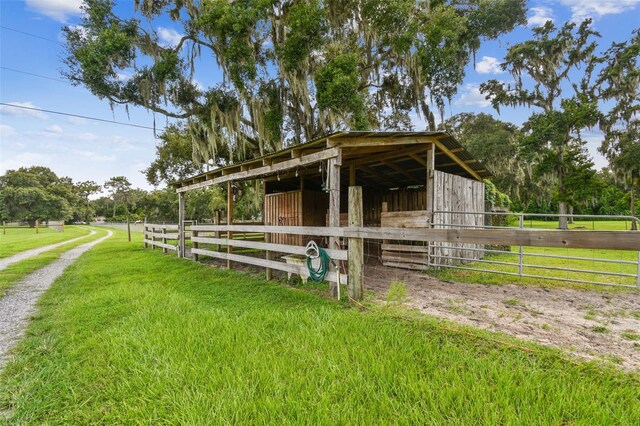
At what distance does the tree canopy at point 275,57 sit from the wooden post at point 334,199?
6.27 m

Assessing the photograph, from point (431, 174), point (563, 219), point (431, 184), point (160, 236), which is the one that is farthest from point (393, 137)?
point (563, 219)

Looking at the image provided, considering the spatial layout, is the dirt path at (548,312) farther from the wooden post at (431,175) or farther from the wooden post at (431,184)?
the wooden post at (431,175)

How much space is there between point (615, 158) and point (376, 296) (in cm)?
2636

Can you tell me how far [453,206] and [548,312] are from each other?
4.37m

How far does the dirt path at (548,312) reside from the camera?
3.08m

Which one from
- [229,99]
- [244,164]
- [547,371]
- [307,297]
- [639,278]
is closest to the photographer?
[547,371]

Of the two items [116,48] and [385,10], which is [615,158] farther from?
[116,48]

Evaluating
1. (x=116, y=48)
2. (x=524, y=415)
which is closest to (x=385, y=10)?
(x=116, y=48)

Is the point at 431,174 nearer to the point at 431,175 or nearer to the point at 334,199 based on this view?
the point at 431,175

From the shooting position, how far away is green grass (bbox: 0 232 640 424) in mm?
2043

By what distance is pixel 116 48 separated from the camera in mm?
11141

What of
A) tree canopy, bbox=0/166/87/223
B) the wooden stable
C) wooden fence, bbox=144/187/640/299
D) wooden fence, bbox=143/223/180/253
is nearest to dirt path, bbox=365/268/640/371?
wooden fence, bbox=144/187/640/299

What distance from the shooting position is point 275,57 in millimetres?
13125

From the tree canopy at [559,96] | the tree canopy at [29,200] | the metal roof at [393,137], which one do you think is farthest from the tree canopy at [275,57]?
the tree canopy at [29,200]
